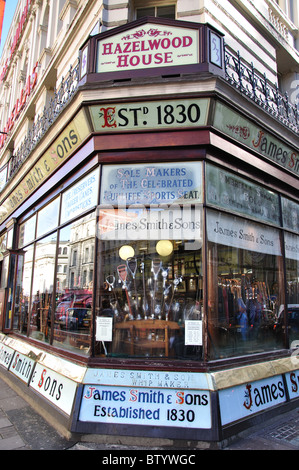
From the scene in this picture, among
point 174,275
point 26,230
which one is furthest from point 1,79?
point 174,275

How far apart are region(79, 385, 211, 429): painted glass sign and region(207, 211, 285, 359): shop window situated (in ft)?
2.59

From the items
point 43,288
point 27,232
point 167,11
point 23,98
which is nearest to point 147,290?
point 43,288

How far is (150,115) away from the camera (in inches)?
209

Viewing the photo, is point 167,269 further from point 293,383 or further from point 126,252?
point 293,383

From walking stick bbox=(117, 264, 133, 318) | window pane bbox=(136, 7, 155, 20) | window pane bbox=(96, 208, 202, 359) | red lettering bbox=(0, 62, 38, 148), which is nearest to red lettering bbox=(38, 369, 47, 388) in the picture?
window pane bbox=(96, 208, 202, 359)

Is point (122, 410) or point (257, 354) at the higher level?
point (257, 354)

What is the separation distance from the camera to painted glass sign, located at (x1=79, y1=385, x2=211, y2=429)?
4293 mm

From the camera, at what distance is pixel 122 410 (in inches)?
175

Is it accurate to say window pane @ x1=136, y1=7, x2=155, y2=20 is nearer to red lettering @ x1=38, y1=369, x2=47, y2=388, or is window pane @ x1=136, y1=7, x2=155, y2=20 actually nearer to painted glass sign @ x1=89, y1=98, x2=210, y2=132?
painted glass sign @ x1=89, y1=98, x2=210, y2=132

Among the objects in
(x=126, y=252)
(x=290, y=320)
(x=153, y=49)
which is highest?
(x=153, y=49)

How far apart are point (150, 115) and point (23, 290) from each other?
641 cm
